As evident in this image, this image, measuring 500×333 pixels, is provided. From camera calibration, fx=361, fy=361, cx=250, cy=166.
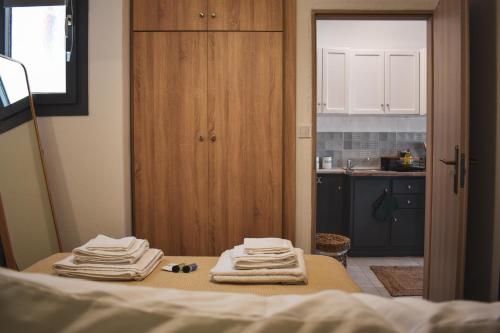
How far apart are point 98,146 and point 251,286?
1.77m

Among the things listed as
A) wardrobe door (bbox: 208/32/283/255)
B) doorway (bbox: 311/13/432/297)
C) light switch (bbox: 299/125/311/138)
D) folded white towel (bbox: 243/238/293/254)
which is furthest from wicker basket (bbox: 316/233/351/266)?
folded white towel (bbox: 243/238/293/254)

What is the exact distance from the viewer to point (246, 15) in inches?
105

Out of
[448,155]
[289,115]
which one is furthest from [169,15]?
[448,155]

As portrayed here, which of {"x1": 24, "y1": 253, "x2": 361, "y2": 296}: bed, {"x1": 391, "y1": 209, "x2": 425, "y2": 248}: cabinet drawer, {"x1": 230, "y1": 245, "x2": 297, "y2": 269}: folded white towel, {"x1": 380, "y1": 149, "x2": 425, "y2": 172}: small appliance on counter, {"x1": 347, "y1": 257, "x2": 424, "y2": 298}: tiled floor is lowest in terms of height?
{"x1": 347, "y1": 257, "x2": 424, "y2": 298}: tiled floor

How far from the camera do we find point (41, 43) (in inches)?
108

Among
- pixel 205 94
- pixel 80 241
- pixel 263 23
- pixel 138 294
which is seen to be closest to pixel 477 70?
pixel 263 23

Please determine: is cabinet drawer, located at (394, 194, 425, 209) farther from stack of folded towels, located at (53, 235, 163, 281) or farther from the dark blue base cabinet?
stack of folded towels, located at (53, 235, 163, 281)

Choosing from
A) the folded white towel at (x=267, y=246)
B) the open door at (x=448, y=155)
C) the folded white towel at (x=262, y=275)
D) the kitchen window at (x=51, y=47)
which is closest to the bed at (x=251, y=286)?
the folded white towel at (x=262, y=275)

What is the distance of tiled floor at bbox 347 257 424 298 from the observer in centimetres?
317

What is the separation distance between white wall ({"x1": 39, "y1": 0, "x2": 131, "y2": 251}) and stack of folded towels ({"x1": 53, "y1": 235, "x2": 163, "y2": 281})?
106 centimetres

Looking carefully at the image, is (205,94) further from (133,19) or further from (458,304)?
(458,304)

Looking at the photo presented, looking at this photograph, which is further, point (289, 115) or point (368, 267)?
point (368, 267)

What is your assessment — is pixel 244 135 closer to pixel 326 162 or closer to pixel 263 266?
pixel 263 266

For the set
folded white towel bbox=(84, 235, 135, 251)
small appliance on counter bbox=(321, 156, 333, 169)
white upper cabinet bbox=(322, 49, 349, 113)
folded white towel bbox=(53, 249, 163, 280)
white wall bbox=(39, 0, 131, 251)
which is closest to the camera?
folded white towel bbox=(53, 249, 163, 280)
